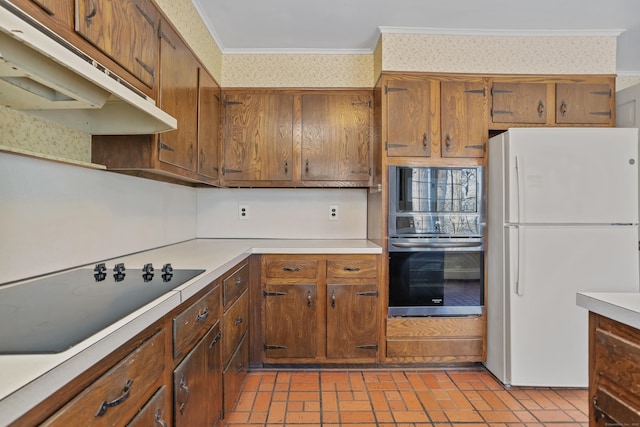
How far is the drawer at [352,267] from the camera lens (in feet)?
7.91

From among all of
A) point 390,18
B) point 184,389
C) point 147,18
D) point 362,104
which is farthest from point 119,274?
point 390,18

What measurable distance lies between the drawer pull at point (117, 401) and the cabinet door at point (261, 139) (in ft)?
6.61

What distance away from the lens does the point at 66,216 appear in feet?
4.92

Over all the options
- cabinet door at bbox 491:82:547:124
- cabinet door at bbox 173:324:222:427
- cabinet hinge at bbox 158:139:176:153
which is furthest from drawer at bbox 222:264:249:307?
cabinet door at bbox 491:82:547:124

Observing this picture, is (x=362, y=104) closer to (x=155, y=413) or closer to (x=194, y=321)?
(x=194, y=321)

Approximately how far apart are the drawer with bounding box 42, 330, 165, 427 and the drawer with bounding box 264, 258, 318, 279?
1370 mm

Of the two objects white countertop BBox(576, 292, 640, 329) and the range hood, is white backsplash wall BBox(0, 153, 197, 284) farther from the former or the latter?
white countertop BBox(576, 292, 640, 329)

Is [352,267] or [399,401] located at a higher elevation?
[352,267]

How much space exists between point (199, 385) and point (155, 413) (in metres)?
0.36

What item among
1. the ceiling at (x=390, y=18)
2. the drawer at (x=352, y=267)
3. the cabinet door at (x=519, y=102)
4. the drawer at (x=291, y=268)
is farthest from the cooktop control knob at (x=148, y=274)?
the cabinet door at (x=519, y=102)

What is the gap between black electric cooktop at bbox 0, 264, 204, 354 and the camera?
27.6 inches

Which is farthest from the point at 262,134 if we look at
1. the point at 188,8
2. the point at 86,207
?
the point at 86,207

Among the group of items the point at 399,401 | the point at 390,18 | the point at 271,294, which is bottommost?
the point at 399,401

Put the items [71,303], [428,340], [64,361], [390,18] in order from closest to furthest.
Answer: [64,361]
[71,303]
[390,18]
[428,340]
